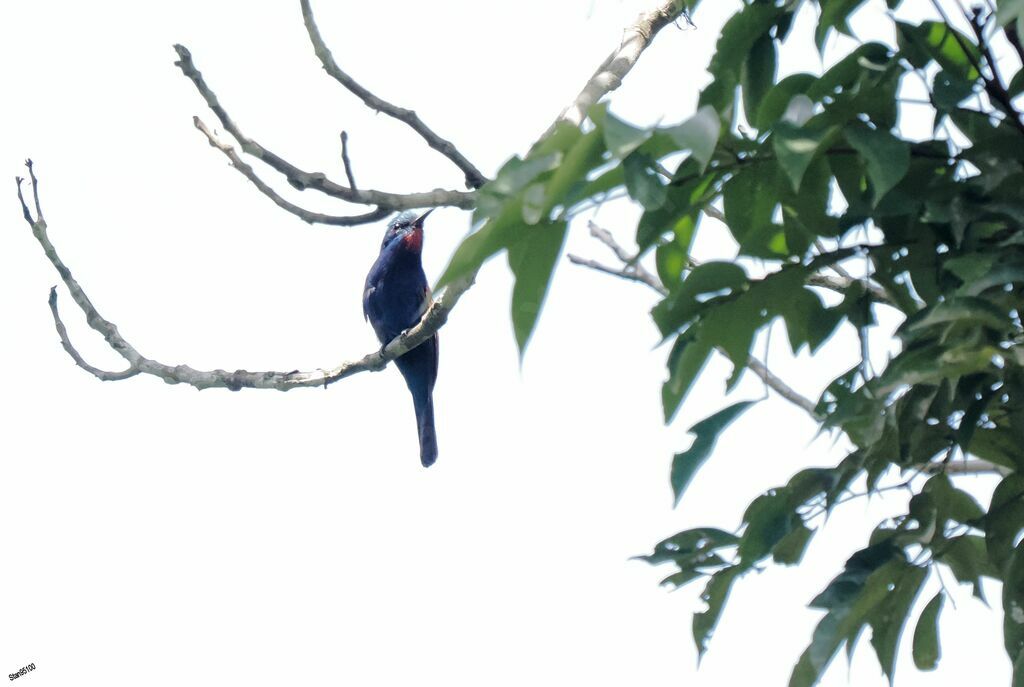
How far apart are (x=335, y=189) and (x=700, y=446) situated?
4.53 ft

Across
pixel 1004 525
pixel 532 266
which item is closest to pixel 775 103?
pixel 532 266

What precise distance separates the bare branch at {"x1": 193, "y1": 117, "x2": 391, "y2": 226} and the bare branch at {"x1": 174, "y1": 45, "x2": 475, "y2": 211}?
63mm

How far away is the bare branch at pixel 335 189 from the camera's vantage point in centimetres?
268

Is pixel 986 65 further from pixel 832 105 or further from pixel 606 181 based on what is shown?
pixel 606 181

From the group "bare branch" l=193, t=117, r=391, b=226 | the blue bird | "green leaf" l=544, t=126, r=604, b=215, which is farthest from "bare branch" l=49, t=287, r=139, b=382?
"green leaf" l=544, t=126, r=604, b=215

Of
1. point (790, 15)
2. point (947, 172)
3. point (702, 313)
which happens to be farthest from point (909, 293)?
point (790, 15)

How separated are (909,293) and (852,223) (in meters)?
0.23

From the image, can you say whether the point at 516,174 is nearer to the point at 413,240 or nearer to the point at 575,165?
the point at 575,165

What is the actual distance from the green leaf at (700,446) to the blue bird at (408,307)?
6.07m

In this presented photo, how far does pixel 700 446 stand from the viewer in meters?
1.59

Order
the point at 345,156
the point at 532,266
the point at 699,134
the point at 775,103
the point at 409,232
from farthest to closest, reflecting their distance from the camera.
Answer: the point at 409,232 → the point at 345,156 → the point at 775,103 → the point at 532,266 → the point at 699,134

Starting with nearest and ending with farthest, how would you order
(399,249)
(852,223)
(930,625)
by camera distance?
(852,223) < (930,625) < (399,249)

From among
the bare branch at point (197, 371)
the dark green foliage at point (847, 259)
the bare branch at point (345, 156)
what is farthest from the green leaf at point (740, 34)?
the bare branch at point (197, 371)

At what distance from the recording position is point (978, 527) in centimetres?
174
